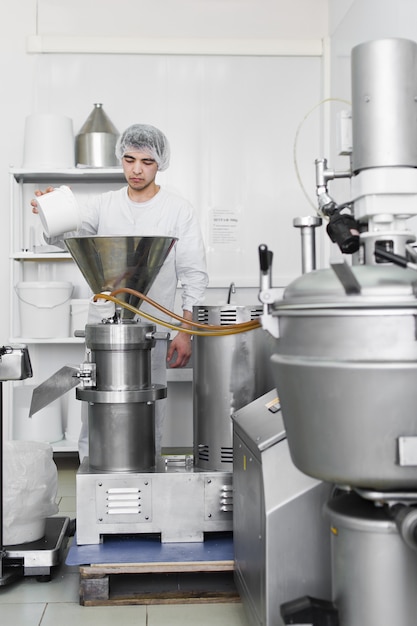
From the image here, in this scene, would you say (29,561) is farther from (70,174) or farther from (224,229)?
(224,229)

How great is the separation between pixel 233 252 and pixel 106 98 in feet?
3.64

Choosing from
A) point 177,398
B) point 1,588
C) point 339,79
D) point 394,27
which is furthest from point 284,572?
point 339,79

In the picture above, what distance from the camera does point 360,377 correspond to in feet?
3.70

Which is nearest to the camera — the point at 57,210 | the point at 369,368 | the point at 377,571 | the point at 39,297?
the point at 369,368

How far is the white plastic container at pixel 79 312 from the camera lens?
3.77 meters

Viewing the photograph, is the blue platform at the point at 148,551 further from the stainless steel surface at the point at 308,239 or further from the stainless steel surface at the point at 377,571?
the stainless steel surface at the point at 308,239

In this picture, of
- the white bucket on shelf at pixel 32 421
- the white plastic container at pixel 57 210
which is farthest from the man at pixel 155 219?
the white bucket on shelf at pixel 32 421

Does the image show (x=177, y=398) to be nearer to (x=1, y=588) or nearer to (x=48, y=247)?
(x=48, y=247)

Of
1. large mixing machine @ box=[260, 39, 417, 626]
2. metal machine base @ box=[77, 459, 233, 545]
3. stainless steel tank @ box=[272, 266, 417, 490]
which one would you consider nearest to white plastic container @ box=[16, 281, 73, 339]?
metal machine base @ box=[77, 459, 233, 545]

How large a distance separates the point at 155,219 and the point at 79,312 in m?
0.97

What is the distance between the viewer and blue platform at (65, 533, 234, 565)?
201 cm

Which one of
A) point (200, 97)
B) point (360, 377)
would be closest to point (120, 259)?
point (360, 377)

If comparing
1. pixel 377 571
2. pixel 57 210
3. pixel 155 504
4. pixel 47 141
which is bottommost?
pixel 155 504

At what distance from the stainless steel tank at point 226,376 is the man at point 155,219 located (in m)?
0.75
